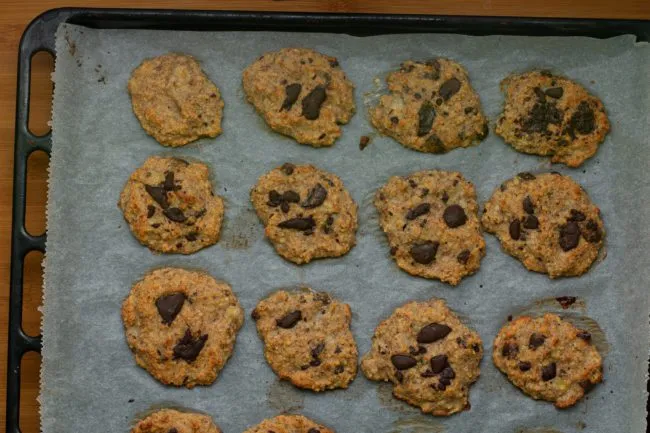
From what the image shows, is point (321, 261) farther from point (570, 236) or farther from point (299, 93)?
point (570, 236)

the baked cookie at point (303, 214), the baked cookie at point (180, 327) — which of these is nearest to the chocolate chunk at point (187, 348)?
the baked cookie at point (180, 327)

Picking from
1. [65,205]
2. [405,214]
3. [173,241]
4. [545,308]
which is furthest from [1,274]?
[545,308]

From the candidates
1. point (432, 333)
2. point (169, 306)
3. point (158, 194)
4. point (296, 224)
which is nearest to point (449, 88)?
point (296, 224)

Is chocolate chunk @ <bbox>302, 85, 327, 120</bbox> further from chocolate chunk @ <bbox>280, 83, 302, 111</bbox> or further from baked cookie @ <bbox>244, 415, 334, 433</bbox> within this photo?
baked cookie @ <bbox>244, 415, 334, 433</bbox>

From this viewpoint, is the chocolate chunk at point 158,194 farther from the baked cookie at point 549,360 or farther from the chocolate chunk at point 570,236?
the chocolate chunk at point 570,236

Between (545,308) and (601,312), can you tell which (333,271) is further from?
(601,312)
